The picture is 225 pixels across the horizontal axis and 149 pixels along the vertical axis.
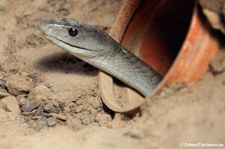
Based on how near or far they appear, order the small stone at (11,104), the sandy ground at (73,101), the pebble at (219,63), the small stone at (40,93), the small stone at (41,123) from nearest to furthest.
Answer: the sandy ground at (73,101)
the pebble at (219,63)
the small stone at (41,123)
the small stone at (11,104)
the small stone at (40,93)

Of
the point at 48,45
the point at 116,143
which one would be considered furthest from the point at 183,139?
the point at 48,45

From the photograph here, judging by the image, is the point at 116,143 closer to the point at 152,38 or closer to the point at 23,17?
the point at 152,38

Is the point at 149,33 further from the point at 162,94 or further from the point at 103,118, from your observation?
the point at 162,94

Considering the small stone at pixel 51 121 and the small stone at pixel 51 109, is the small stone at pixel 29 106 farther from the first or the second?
the small stone at pixel 51 121

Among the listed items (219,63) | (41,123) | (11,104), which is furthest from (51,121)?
(219,63)

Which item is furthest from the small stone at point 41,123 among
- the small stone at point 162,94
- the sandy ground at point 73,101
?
the small stone at point 162,94

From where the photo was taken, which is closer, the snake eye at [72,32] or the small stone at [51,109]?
the small stone at [51,109]
